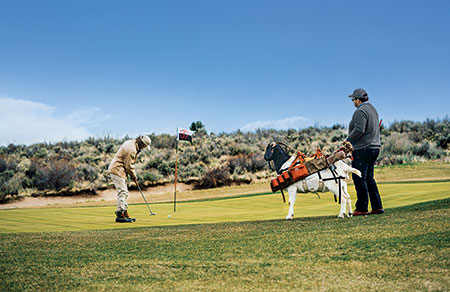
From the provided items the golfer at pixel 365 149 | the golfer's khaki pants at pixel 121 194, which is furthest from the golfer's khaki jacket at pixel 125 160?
the golfer at pixel 365 149

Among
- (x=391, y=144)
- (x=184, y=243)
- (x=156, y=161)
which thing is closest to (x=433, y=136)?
(x=391, y=144)

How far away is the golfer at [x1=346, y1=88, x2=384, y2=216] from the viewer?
10469mm

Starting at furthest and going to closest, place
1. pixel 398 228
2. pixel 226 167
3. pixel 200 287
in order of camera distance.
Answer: pixel 226 167
pixel 398 228
pixel 200 287

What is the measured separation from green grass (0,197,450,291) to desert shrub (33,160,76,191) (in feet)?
88.4

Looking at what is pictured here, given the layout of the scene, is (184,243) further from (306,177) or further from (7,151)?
(7,151)

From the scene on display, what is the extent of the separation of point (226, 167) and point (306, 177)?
1181 inches

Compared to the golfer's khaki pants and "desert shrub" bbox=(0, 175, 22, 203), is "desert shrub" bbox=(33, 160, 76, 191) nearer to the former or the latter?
"desert shrub" bbox=(0, 175, 22, 203)

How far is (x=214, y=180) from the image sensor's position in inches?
1430

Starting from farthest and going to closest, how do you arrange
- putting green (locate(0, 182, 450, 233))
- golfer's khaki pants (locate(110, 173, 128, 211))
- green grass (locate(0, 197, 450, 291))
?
golfer's khaki pants (locate(110, 173, 128, 211)), putting green (locate(0, 182, 450, 233)), green grass (locate(0, 197, 450, 291))

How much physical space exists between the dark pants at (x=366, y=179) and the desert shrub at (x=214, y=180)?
25.9m

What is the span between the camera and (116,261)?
6266 millimetres

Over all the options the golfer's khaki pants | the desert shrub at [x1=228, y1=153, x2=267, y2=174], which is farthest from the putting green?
the desert shrub at [x1=228, y1=153, x2=267, y2=174]

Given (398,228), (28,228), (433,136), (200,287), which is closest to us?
(200,287)

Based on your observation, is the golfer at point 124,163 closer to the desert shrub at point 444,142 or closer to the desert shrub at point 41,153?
the desert shrub at point 41,153
